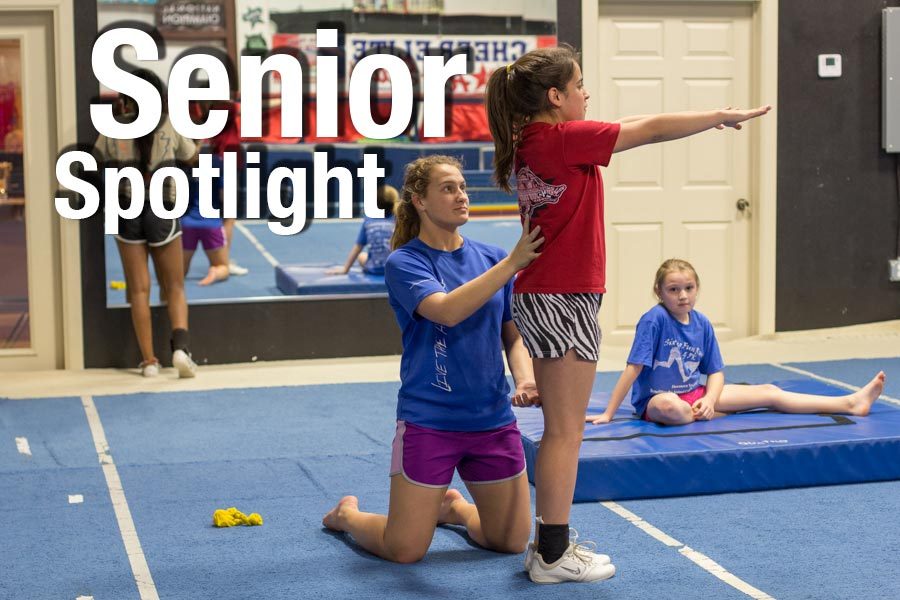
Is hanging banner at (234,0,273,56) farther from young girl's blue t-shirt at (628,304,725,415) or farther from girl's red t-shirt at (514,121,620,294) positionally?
girl's red t-shirt at (514,121,620,294)

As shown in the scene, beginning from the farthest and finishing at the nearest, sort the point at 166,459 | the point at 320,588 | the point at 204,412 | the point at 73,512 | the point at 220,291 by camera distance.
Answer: the point at 220,291 < the point at 204,412 < the point at 166,459 < the point at 73,512 < the point at 320,588

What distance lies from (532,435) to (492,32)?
4200 mm

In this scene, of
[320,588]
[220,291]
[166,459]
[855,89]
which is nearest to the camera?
[320,588]

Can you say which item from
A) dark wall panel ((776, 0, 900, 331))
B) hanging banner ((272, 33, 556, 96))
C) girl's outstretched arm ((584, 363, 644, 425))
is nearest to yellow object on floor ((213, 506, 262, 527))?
girl's outstretched arm ((584, 363, 644, 425))

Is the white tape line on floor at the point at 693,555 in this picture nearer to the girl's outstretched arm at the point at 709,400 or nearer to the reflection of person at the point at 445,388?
the reflection of person at the point at 445,388

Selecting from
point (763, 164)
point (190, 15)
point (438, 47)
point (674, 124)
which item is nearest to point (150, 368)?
point (190, 15)

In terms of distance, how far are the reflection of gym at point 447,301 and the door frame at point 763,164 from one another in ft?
0.09

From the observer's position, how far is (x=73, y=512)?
16.0 ft

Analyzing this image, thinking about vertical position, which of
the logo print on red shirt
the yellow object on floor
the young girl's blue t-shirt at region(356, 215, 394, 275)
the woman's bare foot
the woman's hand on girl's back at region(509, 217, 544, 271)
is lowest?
the yellow object on floor

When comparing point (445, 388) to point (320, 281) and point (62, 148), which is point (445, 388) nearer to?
point (320, 281)

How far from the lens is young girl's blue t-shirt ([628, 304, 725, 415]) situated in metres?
5.30

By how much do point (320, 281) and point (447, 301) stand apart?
15.3 ft

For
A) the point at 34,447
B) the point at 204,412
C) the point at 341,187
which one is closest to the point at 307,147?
the point at 341,187

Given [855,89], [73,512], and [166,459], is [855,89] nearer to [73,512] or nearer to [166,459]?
[166,459]
